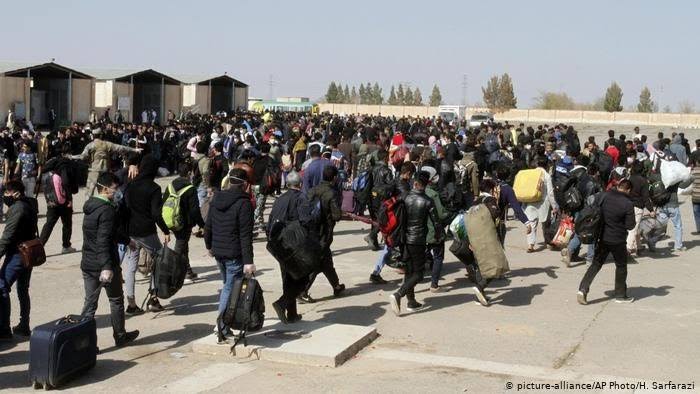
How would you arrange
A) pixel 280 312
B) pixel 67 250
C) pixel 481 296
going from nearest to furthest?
1. pixel 280 312
2. pixel 481 296
3. pixel 67 250

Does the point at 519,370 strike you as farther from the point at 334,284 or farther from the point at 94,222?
the point at 94,222

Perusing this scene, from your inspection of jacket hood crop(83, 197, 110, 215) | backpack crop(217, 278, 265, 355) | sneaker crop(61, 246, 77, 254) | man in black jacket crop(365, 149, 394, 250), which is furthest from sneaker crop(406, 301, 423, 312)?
sneaker crop(61, 246, 77, 254)

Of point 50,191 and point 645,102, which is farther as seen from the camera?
point 645,102

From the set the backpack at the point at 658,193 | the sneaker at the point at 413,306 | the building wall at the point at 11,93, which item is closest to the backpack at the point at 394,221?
the sneaker at the point at 413,306

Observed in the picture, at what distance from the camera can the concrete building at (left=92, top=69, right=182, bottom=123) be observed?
42.5m

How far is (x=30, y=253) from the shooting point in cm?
807

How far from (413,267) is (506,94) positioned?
112698 millimetres

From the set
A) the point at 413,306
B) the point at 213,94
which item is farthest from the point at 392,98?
the point at 413,306

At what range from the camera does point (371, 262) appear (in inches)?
494

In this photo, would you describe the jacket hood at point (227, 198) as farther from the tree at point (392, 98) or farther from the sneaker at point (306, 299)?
the tree at point (392, 98)

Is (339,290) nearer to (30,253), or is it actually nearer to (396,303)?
(396,303)

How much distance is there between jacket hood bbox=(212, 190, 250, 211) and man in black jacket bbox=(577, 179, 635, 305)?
4385 mm

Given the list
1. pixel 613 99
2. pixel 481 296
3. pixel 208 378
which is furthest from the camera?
pixel 613 99

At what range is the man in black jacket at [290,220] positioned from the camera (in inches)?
339
